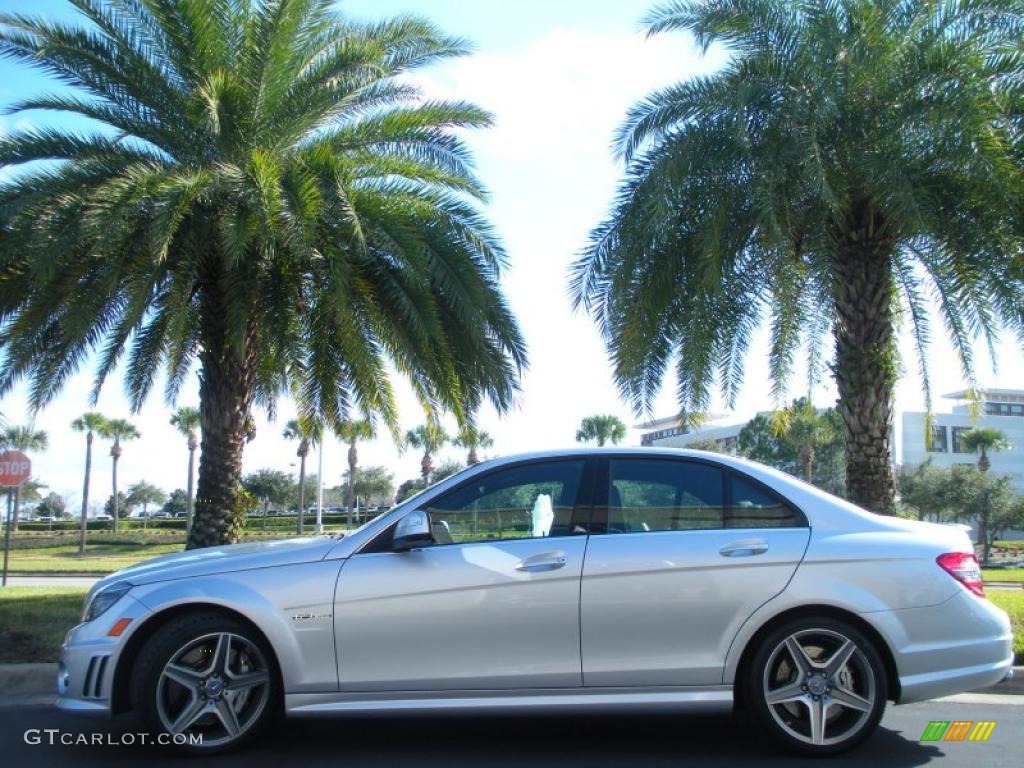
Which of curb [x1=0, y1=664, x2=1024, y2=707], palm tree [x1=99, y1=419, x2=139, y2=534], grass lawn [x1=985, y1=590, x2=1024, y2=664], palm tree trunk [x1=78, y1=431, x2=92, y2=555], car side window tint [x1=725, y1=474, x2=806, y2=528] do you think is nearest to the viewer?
car side window tint [x1=725, y1=474, x2=806, y2=528]

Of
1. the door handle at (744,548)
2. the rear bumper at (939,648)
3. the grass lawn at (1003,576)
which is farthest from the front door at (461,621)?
the grass lawn at (1003,576)

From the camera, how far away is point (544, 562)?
514 centimetres

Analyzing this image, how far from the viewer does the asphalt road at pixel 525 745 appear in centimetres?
511

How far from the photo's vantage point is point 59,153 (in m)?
11.0

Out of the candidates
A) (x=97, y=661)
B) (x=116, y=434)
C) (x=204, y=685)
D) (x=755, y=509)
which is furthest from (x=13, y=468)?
(x=116, y=434)

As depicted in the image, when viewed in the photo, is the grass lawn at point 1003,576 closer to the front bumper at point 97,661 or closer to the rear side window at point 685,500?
the rear side window at point 685,500

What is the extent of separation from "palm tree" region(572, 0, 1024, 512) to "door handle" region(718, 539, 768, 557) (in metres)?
5.04

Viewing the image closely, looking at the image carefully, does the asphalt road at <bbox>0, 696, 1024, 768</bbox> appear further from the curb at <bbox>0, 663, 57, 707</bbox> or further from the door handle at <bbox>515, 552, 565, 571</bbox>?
the door handle at <bbox>515, 552, 565, 571</bbox>

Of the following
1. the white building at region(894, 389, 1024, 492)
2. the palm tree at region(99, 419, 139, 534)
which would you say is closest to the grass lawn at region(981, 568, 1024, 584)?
the white building at region(894, 389, 1024, 492)

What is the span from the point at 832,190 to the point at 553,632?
653 centimetres

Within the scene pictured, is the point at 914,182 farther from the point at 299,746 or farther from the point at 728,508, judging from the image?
the point at 299,746

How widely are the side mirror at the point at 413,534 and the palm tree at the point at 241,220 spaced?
17.5 feet

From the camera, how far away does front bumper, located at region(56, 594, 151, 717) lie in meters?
5.09

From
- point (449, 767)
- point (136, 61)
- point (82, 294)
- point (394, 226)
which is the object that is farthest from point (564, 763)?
point (136, 61)
